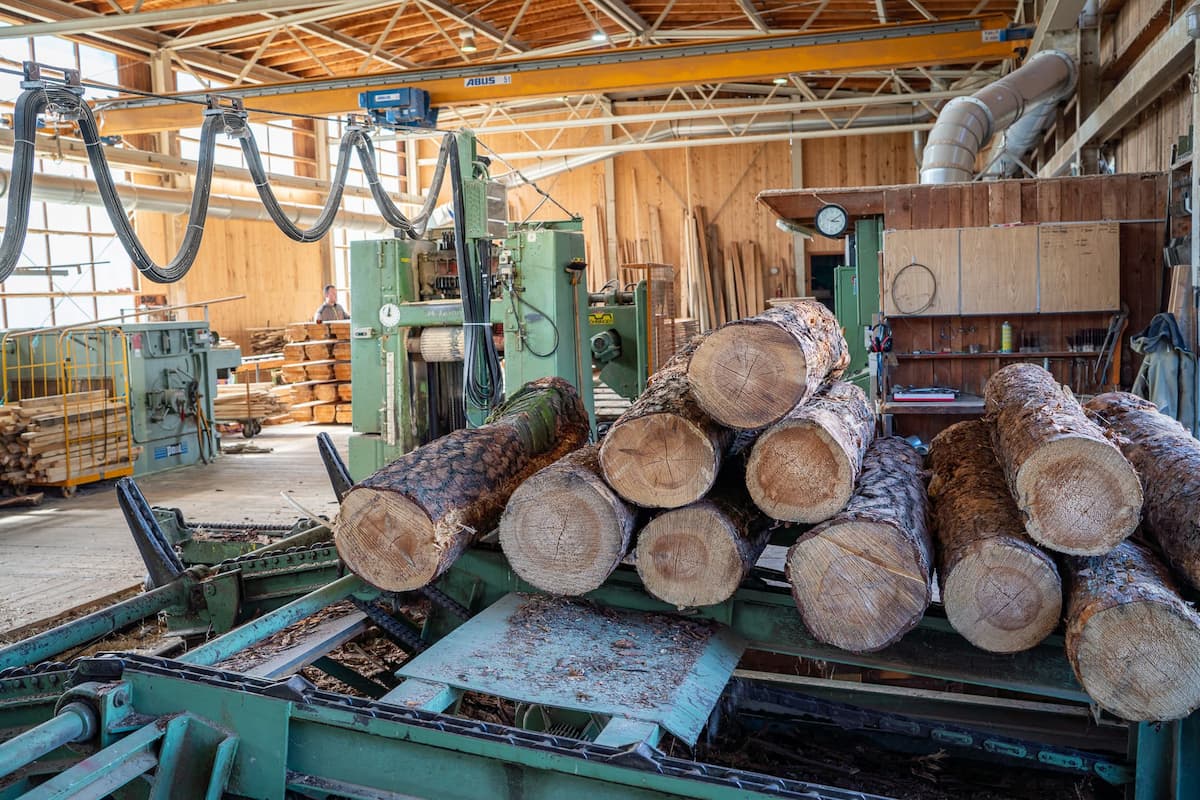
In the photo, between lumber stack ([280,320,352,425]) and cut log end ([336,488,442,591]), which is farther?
lumber stack ([280,320,352,425])

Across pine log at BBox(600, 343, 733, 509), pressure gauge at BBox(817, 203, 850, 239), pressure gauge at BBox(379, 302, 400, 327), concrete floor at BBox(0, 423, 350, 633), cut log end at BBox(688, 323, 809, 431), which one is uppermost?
pressure gauge at BBox(817, 203, 850, 239)

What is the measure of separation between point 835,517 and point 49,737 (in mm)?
2224

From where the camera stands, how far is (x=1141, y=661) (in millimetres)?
2545

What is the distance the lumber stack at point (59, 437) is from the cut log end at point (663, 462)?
25.0ft

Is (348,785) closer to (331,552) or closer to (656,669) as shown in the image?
(656,669)

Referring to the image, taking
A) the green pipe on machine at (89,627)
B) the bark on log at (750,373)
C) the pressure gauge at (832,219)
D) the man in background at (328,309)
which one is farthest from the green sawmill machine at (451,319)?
the man in background at (328,309)

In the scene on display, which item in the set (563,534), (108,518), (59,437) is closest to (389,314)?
(108,518)

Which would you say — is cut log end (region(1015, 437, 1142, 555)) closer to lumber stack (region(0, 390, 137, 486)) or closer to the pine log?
the pine log

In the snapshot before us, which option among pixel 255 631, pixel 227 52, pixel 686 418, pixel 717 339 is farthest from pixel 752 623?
pixel 227 52

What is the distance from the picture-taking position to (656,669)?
294 cm

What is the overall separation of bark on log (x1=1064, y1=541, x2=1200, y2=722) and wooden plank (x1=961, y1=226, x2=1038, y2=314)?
5.13 m

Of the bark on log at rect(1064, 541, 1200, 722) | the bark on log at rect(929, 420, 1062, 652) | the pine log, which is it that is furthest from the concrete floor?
the bark on log at rect(1064, 541, 1200, 722)

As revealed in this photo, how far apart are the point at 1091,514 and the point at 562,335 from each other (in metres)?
4.83

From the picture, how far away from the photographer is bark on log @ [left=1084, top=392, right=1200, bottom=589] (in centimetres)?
280
